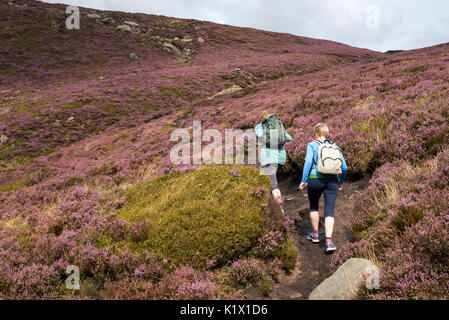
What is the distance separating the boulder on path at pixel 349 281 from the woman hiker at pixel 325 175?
126cm

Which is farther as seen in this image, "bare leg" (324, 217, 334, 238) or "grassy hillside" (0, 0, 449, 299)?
"bare leg" (324, 217, 334, 238)

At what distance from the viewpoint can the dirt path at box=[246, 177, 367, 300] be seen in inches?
172

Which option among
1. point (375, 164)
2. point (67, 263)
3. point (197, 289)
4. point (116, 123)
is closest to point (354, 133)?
point (375, 164)

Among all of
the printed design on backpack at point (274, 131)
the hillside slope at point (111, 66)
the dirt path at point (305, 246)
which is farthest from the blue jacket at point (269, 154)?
the hillside slope at point (111, 66)

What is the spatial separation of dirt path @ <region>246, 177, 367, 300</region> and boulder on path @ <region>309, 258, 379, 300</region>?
43cm

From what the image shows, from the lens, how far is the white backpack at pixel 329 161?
5.44m

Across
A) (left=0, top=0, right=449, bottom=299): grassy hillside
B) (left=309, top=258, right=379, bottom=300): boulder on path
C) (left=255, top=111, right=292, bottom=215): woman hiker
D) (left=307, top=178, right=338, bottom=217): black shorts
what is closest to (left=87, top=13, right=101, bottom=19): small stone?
(left=0, top=0, right=449, bottom=299): grassy hillside

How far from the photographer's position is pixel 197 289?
384 cm

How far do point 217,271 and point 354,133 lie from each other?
22.8ft

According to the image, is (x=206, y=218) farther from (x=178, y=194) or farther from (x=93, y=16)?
(x=93, y=16)

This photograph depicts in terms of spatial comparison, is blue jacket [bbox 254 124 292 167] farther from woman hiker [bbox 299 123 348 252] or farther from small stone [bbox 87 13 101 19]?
small stone [bbox 87 13 101 19]

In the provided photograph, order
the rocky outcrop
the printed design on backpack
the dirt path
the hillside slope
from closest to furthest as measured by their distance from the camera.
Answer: the dirt path
the printed design on backpack
the hillside slope
the rocky outcrop

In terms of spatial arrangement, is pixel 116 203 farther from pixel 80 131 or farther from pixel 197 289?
pixel 80 131

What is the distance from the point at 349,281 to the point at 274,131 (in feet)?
13.6
